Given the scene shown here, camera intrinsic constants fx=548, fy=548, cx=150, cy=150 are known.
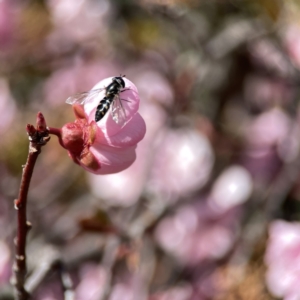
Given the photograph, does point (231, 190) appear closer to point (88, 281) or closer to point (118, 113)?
point (88, 281)

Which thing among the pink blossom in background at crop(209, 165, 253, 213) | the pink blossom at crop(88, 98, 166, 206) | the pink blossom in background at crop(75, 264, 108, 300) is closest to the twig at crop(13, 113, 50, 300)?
the pink blossom in background at crop(75, 264, 108, 300)

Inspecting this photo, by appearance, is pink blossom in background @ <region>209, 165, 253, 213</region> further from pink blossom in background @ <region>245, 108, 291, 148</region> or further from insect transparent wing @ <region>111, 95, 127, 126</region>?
insect transparent wing @ <region>111, 95, 127, 126</region>

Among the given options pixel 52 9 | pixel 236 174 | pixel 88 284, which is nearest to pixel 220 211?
pixel 236 174

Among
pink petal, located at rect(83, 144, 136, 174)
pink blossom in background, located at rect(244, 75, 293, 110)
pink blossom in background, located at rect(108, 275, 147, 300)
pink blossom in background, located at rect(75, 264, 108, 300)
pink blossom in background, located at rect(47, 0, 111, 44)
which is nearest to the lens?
pink petal, located at rect(83, 144, 136, 174)

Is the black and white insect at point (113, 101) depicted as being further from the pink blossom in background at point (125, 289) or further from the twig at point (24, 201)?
the pink blossom in background at point (125, 289)

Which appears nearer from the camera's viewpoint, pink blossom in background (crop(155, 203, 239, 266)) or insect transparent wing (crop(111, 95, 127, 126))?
insect transparent wing (crop(111, 95, 127, 126))

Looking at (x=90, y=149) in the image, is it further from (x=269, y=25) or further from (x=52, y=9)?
(x=52, y=9)

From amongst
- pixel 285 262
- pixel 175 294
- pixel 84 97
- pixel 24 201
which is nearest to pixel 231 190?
pixel 175 294
